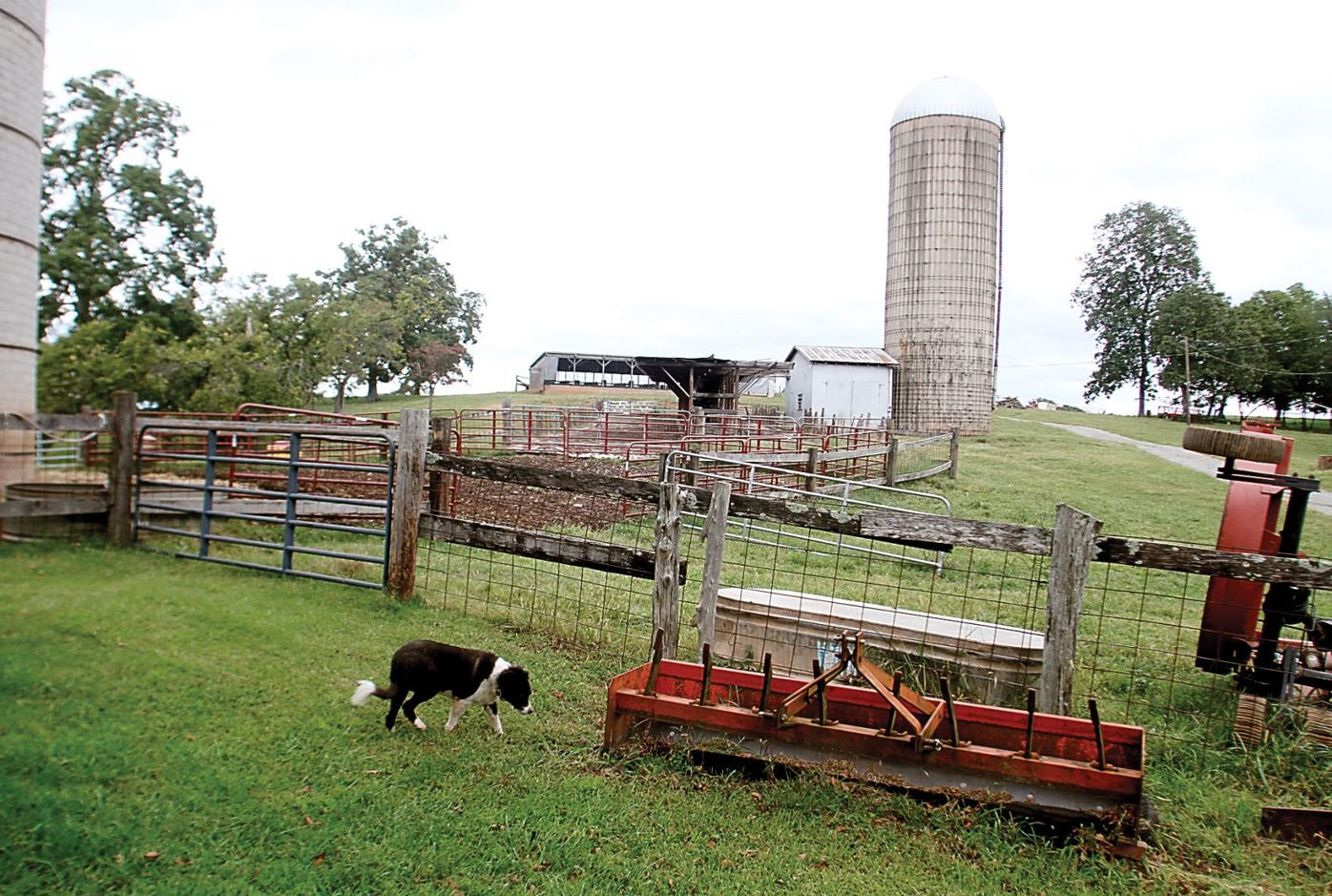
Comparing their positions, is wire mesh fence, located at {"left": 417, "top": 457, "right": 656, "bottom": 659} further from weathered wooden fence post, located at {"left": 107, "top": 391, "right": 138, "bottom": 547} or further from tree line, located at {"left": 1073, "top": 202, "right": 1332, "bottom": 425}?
tree line, located at {"left": 1073, "top": 202, "right": 1332, "bottom": 425}

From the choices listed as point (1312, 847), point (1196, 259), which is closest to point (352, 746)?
point (1312, 847)

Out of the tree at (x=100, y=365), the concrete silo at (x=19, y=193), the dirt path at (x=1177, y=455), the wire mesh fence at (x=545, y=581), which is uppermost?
the concrete silo at (x=19, y=193)

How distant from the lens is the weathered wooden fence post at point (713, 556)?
14.5 ft

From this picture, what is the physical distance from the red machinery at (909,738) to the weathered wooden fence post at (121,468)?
2.11 metres

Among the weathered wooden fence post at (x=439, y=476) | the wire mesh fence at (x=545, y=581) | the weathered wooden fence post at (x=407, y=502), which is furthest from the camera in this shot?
the weathered wooden fence post at (x=439, y=476)

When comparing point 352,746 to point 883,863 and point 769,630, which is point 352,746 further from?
point 769,630

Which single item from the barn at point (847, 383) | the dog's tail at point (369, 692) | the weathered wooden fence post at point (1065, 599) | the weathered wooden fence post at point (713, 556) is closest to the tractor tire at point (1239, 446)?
the weathered wooden fence post at point (1065, 599)

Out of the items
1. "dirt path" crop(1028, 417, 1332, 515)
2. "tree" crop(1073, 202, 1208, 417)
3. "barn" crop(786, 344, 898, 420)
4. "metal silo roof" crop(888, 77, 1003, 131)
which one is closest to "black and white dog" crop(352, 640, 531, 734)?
"dirt path" crop(1028, 417, 1332, 515)

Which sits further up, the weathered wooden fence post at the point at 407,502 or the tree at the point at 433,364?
the tree at the point at 433,364

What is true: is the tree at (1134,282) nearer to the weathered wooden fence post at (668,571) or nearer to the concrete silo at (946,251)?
the concrete silo at (946,251)

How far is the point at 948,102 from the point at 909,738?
30.7m

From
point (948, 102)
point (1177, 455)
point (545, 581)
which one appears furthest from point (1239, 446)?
point (948, 102)

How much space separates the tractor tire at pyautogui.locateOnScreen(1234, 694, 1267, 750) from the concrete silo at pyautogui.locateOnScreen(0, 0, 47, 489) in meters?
4.73

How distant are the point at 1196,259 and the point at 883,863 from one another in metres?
52.1
